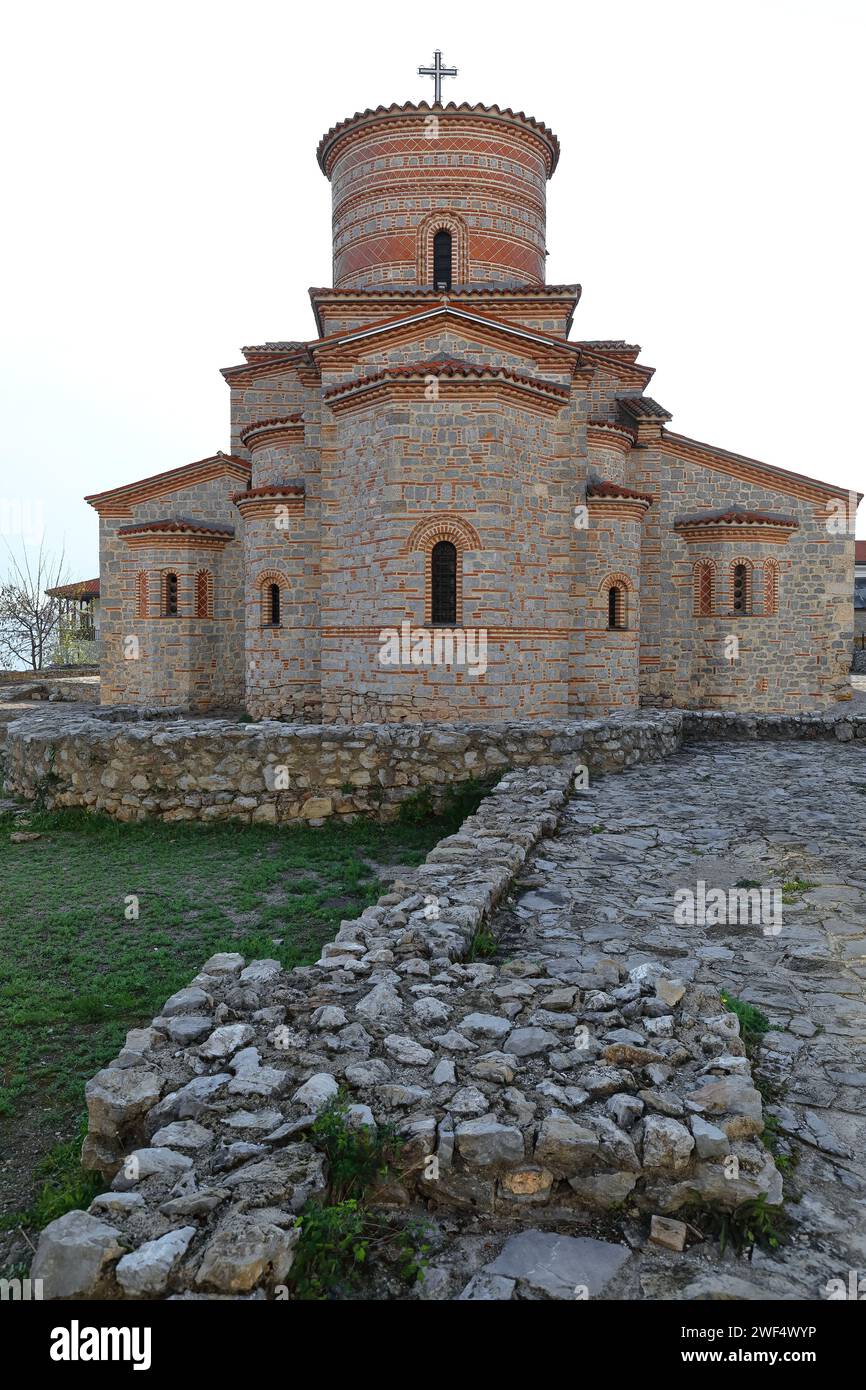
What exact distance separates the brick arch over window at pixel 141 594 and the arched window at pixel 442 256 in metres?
7.44

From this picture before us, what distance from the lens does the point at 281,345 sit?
1606 centimetres

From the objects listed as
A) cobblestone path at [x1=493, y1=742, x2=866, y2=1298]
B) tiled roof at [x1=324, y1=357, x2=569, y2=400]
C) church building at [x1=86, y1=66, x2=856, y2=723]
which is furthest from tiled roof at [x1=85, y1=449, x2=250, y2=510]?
cobblestone path at [x1=493, y1=742, x2=866, y2=1298]

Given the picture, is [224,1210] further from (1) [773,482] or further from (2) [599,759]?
(1) [773,482]

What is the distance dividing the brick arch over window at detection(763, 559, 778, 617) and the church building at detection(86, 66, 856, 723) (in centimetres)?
5

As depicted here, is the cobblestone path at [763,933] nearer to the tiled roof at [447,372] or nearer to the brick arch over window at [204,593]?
the tiled roof at [447,372]

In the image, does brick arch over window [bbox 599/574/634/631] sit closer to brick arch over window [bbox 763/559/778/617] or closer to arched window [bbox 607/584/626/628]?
arched window [bbox 607/584/626/628]

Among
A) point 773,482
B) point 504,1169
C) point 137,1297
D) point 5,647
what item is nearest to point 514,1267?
point 504,1169

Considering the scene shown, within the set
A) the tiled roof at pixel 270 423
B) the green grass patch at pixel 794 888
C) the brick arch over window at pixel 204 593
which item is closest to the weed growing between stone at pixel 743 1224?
the green grass patch at pixel 794 888

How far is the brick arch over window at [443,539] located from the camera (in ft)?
36.0

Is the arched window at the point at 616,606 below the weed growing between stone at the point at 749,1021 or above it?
above

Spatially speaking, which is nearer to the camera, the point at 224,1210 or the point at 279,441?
the point at 224,1210
